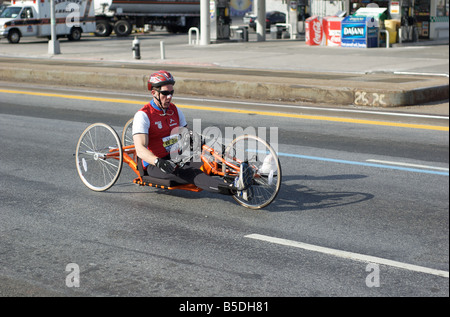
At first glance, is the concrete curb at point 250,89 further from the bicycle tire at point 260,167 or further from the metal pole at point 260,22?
the metal pole at point 260,22

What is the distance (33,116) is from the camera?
1450cm

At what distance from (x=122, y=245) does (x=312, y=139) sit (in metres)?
5.75

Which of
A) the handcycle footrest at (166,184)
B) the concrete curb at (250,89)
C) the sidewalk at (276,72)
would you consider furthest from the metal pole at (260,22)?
the handcycle footrest at (166,184)

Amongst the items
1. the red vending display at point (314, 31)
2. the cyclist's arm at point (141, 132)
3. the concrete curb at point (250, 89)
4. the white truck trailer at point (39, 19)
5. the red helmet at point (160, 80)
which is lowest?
the concrete curb at point (250, 89)

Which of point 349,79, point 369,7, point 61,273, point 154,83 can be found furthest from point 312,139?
point 369,7

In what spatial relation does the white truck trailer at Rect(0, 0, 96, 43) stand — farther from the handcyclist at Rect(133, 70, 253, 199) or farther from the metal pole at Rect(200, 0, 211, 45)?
the handcyclist at Rect(133, 70, 253, 199)

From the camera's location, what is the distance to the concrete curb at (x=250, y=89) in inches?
610

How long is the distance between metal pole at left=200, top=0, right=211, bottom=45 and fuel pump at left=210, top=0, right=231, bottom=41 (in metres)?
1.56

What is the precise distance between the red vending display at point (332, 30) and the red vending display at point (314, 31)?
0.88 ft

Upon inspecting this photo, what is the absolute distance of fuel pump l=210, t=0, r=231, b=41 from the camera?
124 ft

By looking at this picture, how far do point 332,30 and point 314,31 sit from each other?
3.41ft

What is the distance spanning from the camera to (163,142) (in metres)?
7.84

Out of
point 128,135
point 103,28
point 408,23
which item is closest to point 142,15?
Answer: point 103,28

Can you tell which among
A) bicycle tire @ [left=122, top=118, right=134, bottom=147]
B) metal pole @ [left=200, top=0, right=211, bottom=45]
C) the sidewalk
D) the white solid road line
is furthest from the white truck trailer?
the white solid road line
